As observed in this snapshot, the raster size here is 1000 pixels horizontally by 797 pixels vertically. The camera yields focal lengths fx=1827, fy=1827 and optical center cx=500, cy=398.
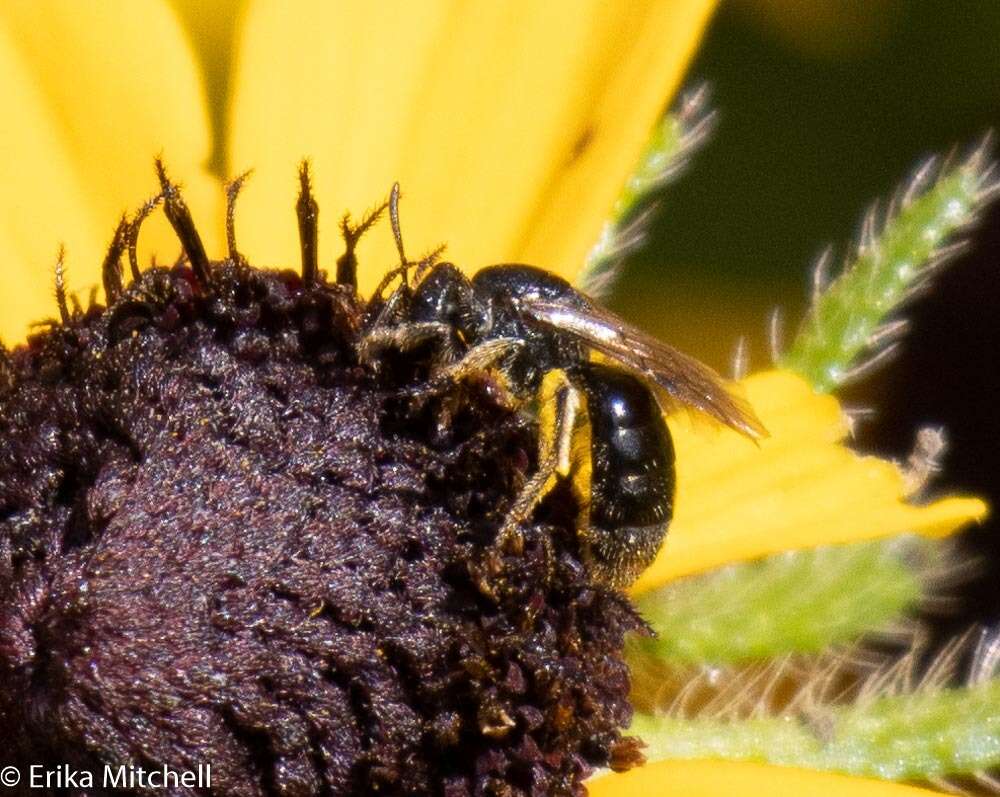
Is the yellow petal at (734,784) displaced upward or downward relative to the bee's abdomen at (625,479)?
downward

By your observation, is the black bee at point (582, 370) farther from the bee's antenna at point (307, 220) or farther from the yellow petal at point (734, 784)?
the yellow petal at point (734, 784)

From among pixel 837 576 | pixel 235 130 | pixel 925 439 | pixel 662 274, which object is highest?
pixel 662 274

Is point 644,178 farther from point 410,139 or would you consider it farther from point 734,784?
point 734,784

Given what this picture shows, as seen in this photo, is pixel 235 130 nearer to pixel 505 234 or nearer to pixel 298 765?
pixel 505 234

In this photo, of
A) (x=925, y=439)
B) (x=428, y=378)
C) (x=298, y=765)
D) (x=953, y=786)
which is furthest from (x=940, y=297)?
(x=298, y=765)

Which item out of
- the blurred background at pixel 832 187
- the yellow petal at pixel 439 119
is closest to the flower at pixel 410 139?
the yellow petal at pixel 439 119

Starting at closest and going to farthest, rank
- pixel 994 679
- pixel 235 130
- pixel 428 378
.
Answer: pixel 428 378
pixel 994 679
pixel 235 130

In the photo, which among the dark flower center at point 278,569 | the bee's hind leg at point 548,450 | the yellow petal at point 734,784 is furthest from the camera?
the yellow petal at point 734,784

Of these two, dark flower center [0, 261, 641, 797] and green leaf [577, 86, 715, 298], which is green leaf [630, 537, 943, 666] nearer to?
dark flower center [0, 261, 641, 797]
